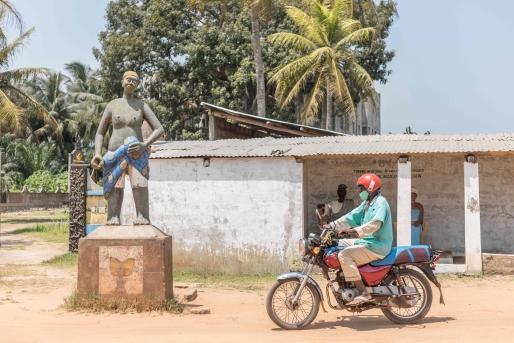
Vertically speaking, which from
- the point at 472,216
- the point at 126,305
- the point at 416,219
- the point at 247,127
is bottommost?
the point at 126,305

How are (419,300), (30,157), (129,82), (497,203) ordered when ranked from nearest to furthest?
(419,300) < (129,82) < (497,203) < (30,157)

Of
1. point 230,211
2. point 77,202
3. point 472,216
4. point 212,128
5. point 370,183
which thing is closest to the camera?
point 370,183

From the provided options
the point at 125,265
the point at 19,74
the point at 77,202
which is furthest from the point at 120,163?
the point at 19,74

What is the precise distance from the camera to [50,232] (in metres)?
21.0

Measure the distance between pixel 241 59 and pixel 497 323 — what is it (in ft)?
69.4

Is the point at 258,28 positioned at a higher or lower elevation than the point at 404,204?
higher

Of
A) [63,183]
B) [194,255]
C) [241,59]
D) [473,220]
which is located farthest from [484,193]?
[63,183]

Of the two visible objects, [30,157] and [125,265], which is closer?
[125,265]

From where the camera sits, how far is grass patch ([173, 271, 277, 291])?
1056 cm

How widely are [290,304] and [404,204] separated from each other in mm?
5344

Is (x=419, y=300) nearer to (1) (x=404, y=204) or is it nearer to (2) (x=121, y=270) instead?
(2) (x=121, y=270)

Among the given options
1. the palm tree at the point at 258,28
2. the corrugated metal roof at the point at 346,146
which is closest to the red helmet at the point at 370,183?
the corrugated metal roof at the point at 346,146

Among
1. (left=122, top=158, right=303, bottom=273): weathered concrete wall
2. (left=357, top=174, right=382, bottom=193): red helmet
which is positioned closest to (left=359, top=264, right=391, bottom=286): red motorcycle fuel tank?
(left=357, top=174, right=382, bottom=193): red helmet

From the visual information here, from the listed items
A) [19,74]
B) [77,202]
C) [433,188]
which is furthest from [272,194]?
[19,74]
